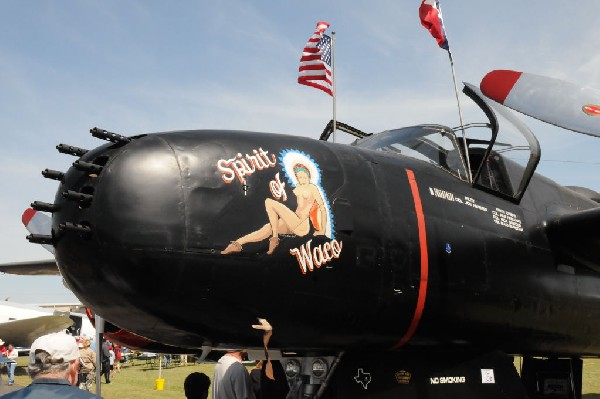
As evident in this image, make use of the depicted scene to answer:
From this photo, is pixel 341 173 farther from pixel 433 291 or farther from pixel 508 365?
pixel 508 365

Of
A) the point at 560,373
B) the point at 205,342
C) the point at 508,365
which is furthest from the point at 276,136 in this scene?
the point at 560,373

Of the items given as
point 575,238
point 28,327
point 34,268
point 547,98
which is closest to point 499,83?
point 547,98

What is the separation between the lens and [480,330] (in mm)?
5941

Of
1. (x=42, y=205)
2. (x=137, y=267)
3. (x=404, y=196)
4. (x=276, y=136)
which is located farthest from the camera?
(x=404, y=196)

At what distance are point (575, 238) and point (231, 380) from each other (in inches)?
167

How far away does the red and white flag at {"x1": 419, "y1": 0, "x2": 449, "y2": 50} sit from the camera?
1179 cm

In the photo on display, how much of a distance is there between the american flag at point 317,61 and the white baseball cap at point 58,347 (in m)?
11.4

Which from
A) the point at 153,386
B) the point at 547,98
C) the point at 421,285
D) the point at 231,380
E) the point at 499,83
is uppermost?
the point at 499,83

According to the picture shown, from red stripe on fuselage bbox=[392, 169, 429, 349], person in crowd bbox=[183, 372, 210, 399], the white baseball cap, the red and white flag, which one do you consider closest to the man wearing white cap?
the white baseball cap

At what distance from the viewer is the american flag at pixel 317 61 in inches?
570

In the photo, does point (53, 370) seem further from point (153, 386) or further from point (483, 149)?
point (153, 386)

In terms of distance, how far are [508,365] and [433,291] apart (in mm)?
1361

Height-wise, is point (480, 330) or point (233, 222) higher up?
point (233, 222)

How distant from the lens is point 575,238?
7027 mm
